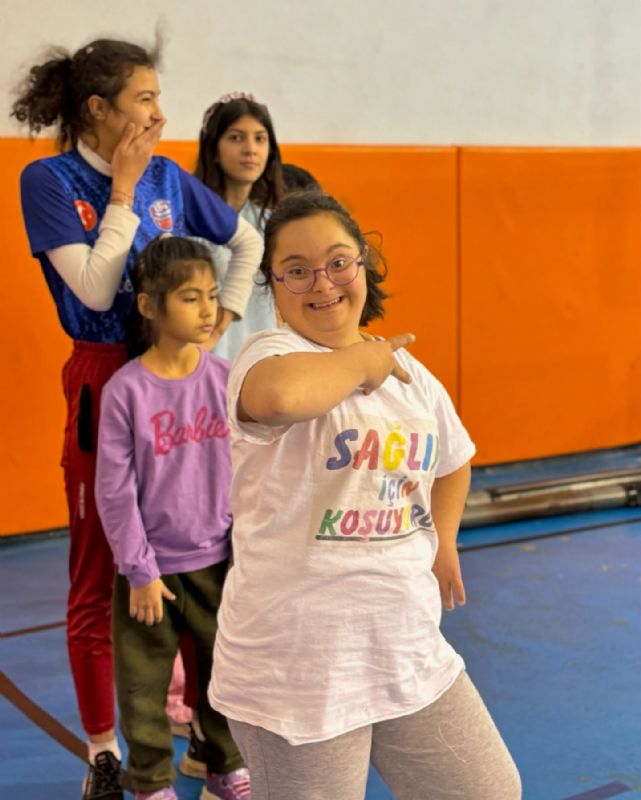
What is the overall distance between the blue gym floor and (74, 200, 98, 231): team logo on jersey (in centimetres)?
132

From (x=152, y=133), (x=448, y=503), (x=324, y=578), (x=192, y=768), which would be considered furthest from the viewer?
(x=192, y=768)

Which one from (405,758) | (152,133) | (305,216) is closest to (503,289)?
(152,133)

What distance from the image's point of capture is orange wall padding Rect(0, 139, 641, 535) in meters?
5.28

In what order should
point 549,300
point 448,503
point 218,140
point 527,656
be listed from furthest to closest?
point 549,300
point 527,656
point 218,140
point 448,503

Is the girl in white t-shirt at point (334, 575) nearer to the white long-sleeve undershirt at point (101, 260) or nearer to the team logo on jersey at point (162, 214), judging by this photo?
the white long-sleeve undershirt at point (101, 260)

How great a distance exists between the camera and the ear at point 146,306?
2.47 metres

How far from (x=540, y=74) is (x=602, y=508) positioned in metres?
2.43

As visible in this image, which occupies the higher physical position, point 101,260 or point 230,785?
point 101,260

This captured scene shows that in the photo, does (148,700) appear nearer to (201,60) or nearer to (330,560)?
(330,560)

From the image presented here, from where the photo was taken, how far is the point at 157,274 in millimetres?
2471

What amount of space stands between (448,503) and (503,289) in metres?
4.18

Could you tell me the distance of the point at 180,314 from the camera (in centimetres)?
247

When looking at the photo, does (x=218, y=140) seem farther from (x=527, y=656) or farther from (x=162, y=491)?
(x=527, y=656)

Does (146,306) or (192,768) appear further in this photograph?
(192,768)
